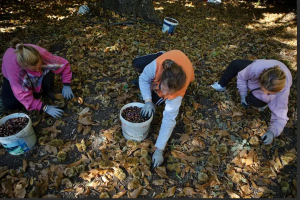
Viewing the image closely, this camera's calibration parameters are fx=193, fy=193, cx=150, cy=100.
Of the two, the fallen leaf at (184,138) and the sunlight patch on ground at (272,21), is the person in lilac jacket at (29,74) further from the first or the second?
the sunlight patch on ground at (272,21)

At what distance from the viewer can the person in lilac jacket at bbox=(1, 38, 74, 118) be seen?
6.77 ft

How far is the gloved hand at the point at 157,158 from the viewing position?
2.18 meters

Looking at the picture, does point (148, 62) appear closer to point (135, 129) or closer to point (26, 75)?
point (135, 129)

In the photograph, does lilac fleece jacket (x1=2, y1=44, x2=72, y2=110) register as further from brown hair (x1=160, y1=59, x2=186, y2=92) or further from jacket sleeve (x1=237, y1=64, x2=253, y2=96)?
jacket sleeve (x1=237, y1=64, x2=253, y2=96)

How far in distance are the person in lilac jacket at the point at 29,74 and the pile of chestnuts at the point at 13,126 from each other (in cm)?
19

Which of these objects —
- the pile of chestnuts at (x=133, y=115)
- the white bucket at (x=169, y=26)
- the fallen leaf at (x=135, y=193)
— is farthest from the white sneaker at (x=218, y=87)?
the fallen leaf at (x=135, y=193)

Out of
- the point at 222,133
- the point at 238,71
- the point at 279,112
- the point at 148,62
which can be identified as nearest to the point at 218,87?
the point at 238,71

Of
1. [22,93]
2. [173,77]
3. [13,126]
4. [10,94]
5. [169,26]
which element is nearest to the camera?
[173,77]

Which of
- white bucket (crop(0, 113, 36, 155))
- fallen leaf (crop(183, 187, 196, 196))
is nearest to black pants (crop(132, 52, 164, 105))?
fallen leaf (crop(183, 187, 196, 196))

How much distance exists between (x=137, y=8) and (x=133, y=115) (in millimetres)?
3659

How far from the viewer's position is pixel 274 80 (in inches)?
84.3

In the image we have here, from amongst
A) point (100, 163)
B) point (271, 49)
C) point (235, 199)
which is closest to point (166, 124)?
point (100, 163)

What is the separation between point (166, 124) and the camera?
6.86 feet

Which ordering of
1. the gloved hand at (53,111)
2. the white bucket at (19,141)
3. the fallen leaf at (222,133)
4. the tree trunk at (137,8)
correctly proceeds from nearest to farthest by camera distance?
the white bucket at (19,141)
the gloved hand at (53,111)
the fallen leaf at (222,133)
the tree trunk at (137,8)
